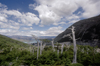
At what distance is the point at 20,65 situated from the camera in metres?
11.4

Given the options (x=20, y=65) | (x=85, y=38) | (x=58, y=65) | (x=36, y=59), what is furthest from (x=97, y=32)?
(x=20, y=65)

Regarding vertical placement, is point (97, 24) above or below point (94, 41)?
above

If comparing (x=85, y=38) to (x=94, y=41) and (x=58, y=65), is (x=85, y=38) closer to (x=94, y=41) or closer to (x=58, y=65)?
(x=94, y=41)

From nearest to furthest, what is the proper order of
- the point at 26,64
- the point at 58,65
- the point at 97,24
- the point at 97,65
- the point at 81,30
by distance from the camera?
the point at 97,65
the point at 58,65
the point at 26,64
the point at 97,24
the point at 81,30

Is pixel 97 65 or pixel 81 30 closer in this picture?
pixel 97 65

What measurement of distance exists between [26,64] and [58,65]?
6108mm

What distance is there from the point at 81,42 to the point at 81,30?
7.19m

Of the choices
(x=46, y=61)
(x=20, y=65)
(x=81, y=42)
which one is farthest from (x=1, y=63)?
(x=81, y=42)

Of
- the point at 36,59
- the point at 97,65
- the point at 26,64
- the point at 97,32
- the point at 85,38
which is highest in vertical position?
the point at 97,32

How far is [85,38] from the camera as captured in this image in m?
35.9

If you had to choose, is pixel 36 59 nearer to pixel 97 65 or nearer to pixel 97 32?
pixel 97 65

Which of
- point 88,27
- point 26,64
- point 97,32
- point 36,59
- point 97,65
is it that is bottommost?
point 26,64

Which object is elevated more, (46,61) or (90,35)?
(90,35)

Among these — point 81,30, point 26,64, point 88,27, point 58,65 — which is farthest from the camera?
point 81,30
